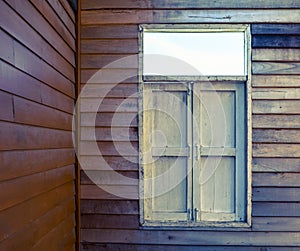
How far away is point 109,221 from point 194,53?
5.01 ft

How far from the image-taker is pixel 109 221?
9.59ft

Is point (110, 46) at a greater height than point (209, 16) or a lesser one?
lesser

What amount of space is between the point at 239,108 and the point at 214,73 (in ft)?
1.14

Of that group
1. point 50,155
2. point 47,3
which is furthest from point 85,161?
point 47,3

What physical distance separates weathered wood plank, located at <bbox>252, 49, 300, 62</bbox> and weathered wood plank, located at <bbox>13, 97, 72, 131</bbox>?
1553 mm

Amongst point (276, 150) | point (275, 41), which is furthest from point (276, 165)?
point (275, 41)

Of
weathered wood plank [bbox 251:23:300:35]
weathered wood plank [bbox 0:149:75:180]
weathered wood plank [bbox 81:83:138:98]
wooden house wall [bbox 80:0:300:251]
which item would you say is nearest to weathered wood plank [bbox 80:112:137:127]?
wooden house wall [bbox 80:0:300:251]

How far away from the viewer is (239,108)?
2.91m

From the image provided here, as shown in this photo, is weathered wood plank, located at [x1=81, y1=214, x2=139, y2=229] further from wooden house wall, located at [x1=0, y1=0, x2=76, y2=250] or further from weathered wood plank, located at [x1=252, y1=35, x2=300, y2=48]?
weathered wood plank, located at [x1=252, y1=35, x2=300, y2=48]

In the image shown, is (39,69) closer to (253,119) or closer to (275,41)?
(253,119)

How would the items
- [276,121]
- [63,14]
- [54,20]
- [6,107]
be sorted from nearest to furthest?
[6,107], [54,20], [63,14], [276,121]

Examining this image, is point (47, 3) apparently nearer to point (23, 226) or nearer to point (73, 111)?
point (73, 111)

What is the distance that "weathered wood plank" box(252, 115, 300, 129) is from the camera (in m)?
2.87

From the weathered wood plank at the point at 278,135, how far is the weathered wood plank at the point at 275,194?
383 mm
